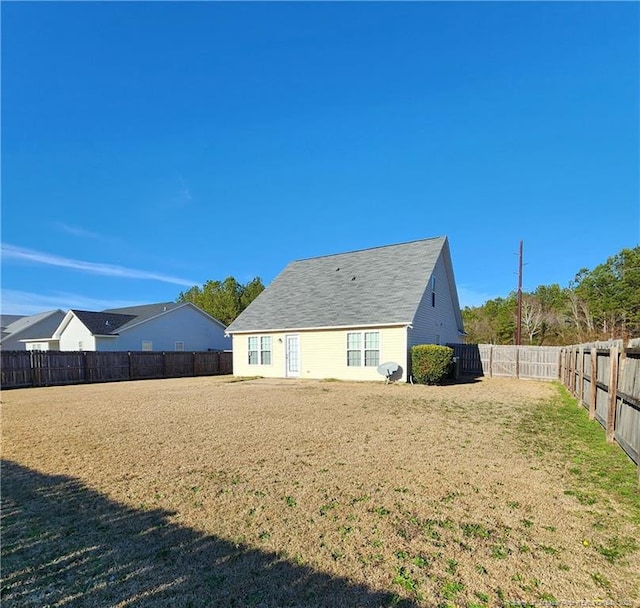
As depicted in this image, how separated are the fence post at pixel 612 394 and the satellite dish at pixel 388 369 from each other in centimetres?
944

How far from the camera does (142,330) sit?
27.3 meters

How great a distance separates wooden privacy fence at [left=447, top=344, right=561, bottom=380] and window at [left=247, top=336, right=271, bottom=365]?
941cm

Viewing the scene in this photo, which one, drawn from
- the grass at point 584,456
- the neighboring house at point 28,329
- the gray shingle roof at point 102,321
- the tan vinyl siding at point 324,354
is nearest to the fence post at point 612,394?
the grass at point 584,456

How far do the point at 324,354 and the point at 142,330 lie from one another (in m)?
15.8

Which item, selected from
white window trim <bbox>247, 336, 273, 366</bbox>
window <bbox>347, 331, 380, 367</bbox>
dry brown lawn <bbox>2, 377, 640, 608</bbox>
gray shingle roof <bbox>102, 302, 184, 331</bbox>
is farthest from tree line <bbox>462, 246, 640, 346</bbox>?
dry brown lawn <bbox>2, 377, 640, 608</bbox>

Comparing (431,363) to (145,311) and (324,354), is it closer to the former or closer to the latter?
(324,354)

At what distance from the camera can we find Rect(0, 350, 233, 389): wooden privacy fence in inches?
699

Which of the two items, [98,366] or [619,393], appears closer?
[619,393]

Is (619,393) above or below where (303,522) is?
above

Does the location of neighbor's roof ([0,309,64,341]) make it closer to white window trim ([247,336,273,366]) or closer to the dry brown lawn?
white window trim ([247,336,273,366])

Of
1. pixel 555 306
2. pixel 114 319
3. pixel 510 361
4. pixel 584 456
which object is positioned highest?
pixel 555 306

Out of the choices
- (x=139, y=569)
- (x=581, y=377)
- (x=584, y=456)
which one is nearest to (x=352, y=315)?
(x=581, y=377)

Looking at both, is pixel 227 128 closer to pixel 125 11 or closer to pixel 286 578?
pixel 125 11

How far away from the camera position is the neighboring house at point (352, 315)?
16.7 meters
